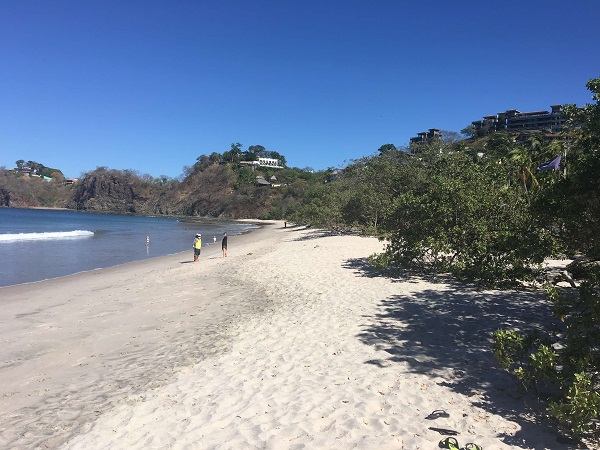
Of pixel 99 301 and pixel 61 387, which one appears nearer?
pixel 61 387

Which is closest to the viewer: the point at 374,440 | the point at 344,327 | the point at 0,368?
the point at 374,440

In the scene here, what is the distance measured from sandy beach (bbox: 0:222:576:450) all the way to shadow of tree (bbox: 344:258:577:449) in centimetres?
2

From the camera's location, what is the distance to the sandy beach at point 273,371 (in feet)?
11.9

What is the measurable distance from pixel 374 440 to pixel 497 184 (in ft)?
30.8

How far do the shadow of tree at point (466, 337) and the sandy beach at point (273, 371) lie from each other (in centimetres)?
2

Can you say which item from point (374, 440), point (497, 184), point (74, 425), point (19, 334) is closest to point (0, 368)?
point (19, 334)

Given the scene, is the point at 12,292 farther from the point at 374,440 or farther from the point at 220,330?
the point at 374,440

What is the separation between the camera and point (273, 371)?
16.6 ft

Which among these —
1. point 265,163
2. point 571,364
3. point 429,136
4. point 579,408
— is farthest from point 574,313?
point 265,163

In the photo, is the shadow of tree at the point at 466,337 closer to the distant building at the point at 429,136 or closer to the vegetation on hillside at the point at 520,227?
the vegetation on hillside at the point at 520,227

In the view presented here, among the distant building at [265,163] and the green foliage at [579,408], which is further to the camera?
the distant building at [265,163]

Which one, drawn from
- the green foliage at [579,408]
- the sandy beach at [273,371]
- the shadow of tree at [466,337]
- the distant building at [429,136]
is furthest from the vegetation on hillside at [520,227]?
the distant building at [429,136]

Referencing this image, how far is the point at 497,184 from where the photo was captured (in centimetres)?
1092

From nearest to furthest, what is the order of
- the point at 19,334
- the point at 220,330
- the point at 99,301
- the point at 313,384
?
the point at 313,384
the point at 220,330
the point at 19,334
the point at 99,301
